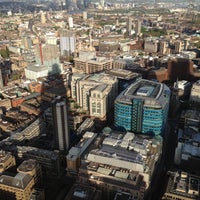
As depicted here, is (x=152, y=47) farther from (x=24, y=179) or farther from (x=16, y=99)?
(x=24, y=179)

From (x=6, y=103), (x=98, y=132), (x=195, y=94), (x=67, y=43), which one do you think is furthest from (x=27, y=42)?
(x=195, y=94)

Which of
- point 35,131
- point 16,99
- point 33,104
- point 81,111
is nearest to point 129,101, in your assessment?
point 81,111

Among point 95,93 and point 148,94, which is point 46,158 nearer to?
point 95,93


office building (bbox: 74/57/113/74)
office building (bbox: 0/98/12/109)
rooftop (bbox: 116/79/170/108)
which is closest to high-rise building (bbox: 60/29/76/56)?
office building (bbox: 74/57/113/74)

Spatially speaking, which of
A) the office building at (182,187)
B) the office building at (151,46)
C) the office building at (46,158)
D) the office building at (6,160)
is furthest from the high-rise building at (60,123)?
the office building at (151,46)

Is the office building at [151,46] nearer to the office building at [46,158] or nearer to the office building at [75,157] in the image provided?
the office building at [75,157]

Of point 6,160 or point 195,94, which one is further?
point 195,94
